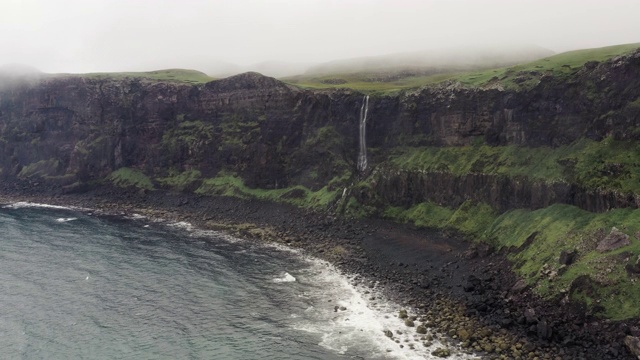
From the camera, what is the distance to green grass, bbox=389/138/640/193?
2427 inches

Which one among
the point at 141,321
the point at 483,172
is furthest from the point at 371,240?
the point at 141,321

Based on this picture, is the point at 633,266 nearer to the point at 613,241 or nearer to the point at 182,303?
the point at 613,241

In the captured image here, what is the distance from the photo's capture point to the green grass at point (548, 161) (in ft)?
202

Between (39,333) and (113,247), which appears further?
(113,247)

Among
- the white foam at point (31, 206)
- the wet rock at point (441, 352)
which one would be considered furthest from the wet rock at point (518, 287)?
the white foam at point (31, 206)

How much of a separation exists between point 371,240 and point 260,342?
3822 centimetres

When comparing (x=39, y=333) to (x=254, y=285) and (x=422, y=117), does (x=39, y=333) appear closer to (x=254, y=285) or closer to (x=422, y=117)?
(x=254, y=285)

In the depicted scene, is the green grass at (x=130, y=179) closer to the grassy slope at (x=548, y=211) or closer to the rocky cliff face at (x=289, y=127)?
the rocky cliff face at (x=289, y=127)

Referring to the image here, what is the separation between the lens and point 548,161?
72.9 metres

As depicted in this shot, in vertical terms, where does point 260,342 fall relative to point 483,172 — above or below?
below

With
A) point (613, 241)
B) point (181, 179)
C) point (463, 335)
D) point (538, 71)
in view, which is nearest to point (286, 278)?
point (463, 335)

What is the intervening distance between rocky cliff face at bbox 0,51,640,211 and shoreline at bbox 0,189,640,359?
393 inches

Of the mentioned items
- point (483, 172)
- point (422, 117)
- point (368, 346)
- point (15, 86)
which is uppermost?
point (15, 86)

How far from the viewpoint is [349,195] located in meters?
98.3
